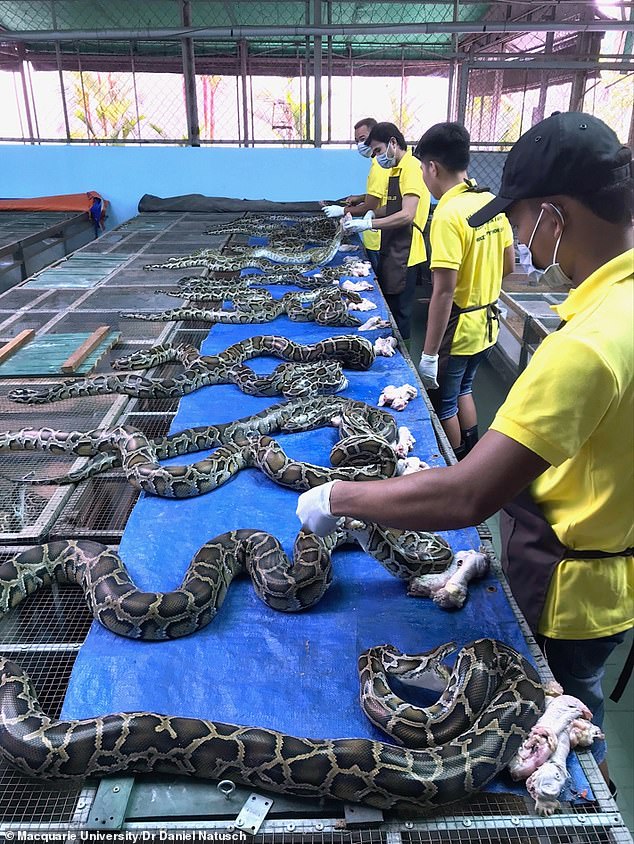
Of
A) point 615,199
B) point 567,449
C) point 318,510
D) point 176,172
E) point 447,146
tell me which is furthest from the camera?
point 176,172

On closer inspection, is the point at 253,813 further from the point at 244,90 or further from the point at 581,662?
the point at 244,90

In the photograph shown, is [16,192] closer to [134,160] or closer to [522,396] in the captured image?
[134,160]

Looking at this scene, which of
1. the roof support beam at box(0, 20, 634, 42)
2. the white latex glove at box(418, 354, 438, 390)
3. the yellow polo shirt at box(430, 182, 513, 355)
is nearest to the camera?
the yellow polo shirt at box(430, 182, 513, 355)

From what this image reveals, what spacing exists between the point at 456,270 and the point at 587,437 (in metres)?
3.01

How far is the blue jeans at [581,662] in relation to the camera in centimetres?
235

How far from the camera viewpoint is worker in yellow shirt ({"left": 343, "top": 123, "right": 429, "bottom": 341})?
7.15 metres

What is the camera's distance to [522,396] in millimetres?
1762

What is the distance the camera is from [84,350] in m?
5.53

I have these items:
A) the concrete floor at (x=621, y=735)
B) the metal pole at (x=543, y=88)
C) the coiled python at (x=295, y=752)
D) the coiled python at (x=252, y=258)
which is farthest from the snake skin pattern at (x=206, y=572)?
the metal pole at (x=543, y=88)

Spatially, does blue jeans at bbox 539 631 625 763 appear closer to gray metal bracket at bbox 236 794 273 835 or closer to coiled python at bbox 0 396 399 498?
gray metal bracket at bbox 236 794 273 835

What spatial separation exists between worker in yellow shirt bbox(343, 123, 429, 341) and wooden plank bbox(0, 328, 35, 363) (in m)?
3.94

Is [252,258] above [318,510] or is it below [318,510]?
below

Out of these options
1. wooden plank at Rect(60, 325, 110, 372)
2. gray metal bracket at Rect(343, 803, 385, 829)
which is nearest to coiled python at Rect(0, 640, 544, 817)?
gray metal bracket at Rect(343, 803, 385, 829)

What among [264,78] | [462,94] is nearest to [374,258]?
[462,94]
